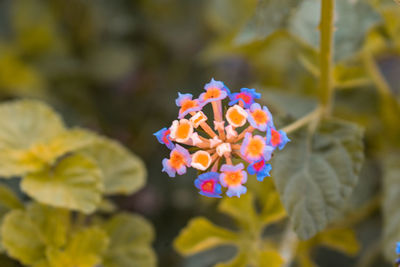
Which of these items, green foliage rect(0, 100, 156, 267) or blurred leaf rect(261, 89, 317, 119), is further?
blurred leaf rect(261, 89, 317, 119)

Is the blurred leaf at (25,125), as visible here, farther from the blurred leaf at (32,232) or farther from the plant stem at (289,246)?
the plant stem at (289,246)

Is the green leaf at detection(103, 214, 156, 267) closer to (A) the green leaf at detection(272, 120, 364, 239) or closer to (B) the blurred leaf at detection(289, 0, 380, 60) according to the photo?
(A) the green leaf at detection(272, 120, 364, 239)

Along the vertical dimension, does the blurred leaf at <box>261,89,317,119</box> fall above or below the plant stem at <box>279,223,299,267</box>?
above

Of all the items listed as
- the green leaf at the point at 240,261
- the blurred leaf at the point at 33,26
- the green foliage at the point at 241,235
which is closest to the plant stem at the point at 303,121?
the green foliage at the point at 241,235

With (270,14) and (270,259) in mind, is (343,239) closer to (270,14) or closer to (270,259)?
(270,259)

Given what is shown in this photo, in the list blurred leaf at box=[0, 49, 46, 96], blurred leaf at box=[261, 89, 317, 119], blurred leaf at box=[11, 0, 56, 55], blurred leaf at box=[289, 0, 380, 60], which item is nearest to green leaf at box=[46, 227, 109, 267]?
blurred leaf at box=[261, 89, 317, 119]

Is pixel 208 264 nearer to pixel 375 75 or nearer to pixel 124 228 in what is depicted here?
pixel 124 228

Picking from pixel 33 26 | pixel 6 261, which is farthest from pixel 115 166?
pixel 33 26
